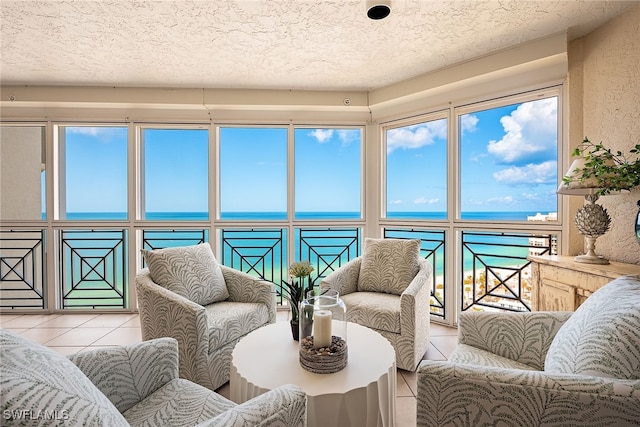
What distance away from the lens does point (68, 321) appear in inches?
122

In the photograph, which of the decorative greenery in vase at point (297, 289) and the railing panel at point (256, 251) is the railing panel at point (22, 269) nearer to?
the railing panel at point (256, 251)

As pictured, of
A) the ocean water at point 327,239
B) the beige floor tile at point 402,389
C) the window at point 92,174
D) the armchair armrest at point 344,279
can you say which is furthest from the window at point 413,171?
the window at point 92,174

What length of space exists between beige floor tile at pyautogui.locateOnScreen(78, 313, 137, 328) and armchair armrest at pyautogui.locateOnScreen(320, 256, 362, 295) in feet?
7.59

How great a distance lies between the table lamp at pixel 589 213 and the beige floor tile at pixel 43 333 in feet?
14.4

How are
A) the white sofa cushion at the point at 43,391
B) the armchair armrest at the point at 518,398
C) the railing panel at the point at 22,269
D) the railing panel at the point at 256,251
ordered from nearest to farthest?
the white sofa cushion at the point at 43,391 < the armchair armrest at the point at 518,398 < the railing panel at the point at 22,269 < the railing panel at the point at 256,251

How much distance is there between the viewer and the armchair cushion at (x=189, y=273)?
82.0 inches

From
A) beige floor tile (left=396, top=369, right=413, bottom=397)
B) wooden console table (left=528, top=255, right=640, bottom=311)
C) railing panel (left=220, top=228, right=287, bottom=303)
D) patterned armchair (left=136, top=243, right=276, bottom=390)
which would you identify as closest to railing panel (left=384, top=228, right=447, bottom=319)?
wooden console table (left=528, top=255, right=640, bottom=311)

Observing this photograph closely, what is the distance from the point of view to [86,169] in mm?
3654

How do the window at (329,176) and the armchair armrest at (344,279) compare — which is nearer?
the armchair armrest at (344,279)

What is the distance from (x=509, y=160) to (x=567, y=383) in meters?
2.59

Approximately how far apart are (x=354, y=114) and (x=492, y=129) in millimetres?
1464

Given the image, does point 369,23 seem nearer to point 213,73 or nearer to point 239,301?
point 213,73

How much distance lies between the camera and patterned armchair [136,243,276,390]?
5.84 ft

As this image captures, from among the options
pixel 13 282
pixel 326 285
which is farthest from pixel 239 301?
pixel 13 282
